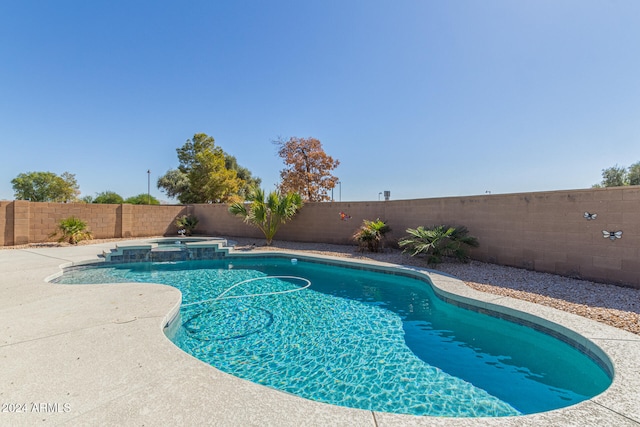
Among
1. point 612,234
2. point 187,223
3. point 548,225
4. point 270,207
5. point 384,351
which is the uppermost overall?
point 270,207

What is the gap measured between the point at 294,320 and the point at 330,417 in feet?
9.27

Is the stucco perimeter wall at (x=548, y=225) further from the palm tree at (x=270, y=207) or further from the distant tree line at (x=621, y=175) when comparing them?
the distant tree line at (x=621, y=175)

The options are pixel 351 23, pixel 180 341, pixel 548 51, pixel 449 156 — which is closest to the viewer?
pixel 180 341

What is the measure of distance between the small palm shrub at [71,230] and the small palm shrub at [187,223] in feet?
13.1

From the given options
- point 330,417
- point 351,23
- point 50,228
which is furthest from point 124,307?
point 50,228

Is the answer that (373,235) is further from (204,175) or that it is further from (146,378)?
(204,175)

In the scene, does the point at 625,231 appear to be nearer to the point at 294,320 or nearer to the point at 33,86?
the point at 294,320

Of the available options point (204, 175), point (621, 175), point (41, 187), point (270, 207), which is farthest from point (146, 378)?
point (41, 187)

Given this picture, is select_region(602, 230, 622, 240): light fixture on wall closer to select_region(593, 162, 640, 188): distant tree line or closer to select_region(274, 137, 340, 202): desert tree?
select_region(274, 137, 340, 202): desert tree

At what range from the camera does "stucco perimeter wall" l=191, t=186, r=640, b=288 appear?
16.6 feet

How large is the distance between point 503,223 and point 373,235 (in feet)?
12.0

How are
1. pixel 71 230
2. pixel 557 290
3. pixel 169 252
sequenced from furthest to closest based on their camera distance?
pixel 71 230 → pixel 169 252 → pixel 557 290

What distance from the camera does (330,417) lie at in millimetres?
1792

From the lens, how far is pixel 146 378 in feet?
7.34
